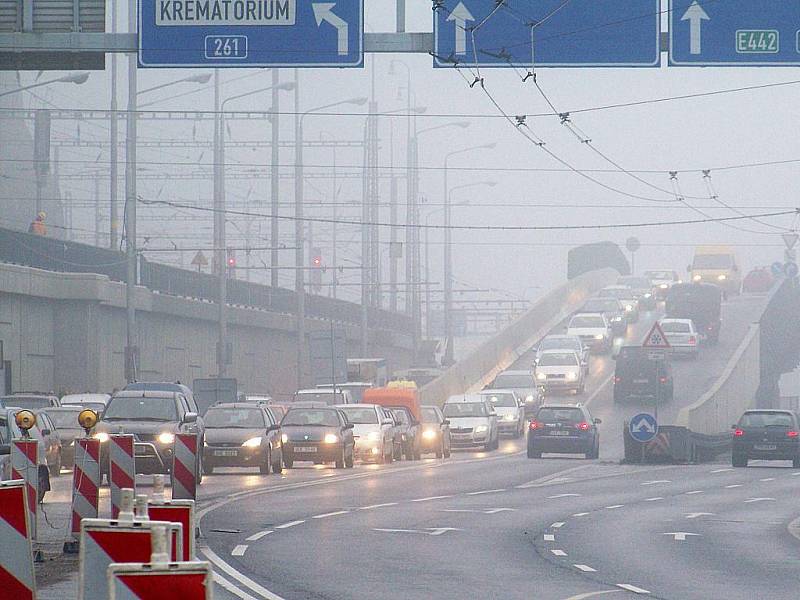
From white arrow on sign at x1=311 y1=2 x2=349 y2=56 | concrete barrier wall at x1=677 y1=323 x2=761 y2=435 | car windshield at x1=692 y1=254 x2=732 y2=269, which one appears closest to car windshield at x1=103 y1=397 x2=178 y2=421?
white arrow on sign at x1=311 y1=2 x2=349 y2=56

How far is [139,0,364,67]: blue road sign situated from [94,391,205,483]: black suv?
7563 millimetres

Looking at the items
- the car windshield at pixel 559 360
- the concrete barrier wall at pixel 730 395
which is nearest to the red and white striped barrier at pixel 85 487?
the concrete barrier wall at pixel 730 395

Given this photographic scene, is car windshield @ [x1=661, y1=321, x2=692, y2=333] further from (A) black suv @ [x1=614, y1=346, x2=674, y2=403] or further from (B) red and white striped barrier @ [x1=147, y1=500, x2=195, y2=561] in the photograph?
(B) red and white striped barrier @ [x1=147, y1=500, x2=195, y2=561]

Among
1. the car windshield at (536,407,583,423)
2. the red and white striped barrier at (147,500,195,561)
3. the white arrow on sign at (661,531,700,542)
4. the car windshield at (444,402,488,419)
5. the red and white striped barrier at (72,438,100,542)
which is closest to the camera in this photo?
the red and white striped barrier at (147,500,195,561)

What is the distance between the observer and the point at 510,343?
84562mm

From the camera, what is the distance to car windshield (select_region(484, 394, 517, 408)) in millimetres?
56344

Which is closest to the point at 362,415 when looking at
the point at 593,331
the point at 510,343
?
the point at 593,331

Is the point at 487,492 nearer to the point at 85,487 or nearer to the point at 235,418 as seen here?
the point at 235,418

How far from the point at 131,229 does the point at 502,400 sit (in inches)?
534

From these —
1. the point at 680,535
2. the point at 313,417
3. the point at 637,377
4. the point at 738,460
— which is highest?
the point at 637,377

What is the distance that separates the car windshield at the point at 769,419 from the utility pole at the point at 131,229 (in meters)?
16.8

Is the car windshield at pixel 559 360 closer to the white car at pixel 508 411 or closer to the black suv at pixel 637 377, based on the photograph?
the black suv at pixel 637 377

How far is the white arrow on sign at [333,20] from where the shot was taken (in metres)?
21.8

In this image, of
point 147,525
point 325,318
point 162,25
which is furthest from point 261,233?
point 147,525
